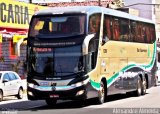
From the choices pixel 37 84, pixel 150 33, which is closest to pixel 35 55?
pixel 37 84

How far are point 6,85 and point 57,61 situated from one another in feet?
21.6

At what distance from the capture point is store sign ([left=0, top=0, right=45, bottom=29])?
1290 inches

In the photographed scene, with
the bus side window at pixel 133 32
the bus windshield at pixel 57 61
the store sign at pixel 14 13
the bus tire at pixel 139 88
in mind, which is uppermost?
the store sign at pixel 14 13

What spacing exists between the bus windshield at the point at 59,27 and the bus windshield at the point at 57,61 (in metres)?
0.60

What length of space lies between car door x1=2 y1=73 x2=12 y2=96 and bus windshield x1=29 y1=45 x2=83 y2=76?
5634 mm

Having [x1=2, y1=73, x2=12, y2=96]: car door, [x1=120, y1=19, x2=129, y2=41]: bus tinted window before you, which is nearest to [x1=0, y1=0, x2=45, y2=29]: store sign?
[x1=2, y1=73, x2=12, y2=96]: car door

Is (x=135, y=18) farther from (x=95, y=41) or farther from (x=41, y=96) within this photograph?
(x=41, y=96)

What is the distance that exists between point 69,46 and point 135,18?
8025 mm

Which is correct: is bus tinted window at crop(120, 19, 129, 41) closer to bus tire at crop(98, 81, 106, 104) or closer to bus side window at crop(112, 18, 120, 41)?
bus side window at crop(112, 18, 120, 41)

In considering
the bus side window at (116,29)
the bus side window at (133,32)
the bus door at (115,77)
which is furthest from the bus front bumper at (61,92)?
the bus side window at (133,32)

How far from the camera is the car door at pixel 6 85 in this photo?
24598 mm

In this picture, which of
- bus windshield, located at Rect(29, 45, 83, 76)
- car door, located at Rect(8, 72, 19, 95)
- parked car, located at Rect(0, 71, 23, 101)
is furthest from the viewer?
car door, located at Rect(8, 72, 19, 95)

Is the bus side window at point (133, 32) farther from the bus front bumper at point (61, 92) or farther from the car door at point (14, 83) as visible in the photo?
the bus front bumper at point (61, 92)

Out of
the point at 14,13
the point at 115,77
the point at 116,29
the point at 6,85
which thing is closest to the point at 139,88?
the point at 115,77
